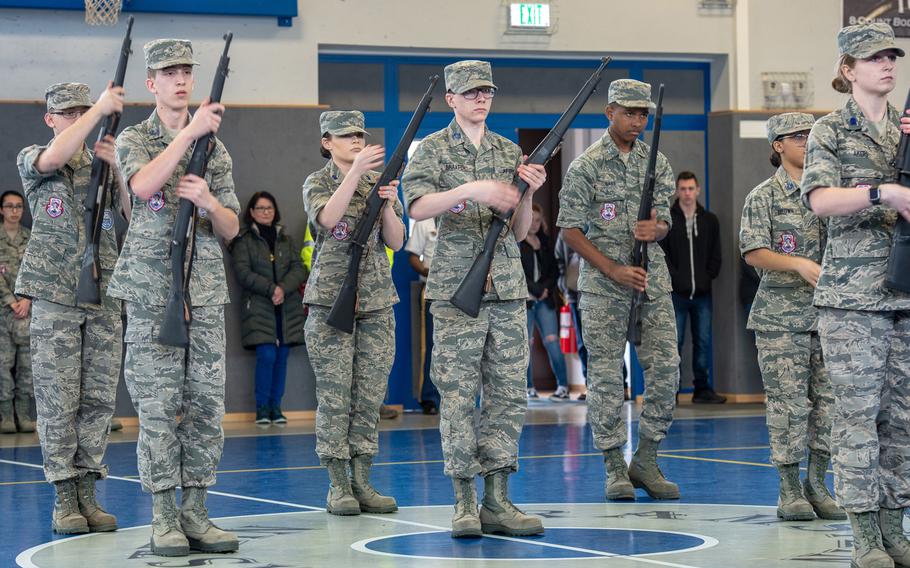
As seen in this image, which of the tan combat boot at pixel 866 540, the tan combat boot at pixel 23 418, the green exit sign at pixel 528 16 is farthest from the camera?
the green exit sign at pixel 528 16

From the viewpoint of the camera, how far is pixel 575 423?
11.8 metres

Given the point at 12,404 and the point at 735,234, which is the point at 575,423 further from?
the point at 12,404

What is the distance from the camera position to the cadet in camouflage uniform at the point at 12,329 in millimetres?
11633

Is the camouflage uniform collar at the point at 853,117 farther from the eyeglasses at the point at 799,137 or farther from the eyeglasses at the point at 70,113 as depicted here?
the eyeglasses at the point at 70,113

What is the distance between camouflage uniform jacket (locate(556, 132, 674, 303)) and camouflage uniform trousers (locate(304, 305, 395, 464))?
112cm

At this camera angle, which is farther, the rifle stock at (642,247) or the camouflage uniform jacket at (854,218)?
the rifle stock at (642,247)

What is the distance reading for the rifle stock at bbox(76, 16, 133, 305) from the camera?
617 cm

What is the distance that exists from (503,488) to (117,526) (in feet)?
6.22

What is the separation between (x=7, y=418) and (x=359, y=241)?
6025 mm

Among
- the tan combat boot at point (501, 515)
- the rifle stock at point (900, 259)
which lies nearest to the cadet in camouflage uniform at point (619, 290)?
the tan combat boot at point (501, 515)

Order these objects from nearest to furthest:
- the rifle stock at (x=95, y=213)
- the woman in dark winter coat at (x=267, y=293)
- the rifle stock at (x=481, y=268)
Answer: the rifle stock at (x=481, y=268)
the rifle stock at (x=95, y=213)
the woman in dark winter coat at (x=267, y=293)

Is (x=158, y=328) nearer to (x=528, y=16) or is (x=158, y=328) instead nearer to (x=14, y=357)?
(x=14, y=357)

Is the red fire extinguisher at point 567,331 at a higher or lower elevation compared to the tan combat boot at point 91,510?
higher

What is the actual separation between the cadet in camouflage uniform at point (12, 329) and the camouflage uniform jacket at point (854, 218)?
8.13 metres
